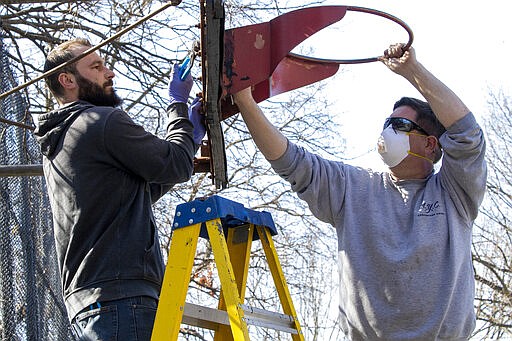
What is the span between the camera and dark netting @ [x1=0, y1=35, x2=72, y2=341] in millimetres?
5109

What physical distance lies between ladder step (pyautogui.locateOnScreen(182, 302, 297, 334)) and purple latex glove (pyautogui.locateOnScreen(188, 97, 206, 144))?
829 millimetres

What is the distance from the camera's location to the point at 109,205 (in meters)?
3.52

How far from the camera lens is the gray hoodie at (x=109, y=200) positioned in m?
3.45

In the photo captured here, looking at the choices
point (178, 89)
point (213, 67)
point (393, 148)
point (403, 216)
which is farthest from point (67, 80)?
point (403, 216)

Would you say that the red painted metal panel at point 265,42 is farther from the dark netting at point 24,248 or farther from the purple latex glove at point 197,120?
the dark netting at point 24,248

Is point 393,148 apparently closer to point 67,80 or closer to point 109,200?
point 109,200

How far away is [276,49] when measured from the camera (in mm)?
3740

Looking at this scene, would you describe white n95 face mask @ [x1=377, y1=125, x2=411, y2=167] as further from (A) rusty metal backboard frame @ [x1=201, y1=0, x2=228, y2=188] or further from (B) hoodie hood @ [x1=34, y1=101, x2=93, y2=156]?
(B) hoodie hood @ [x1=34, y1=101, x2=93, y2=156]

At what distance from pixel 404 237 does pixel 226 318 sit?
0.82 meters

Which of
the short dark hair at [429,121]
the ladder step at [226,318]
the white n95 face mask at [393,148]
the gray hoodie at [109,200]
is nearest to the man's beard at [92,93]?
the gray hoodie at [109,200]

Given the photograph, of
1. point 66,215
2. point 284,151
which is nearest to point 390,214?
point 284,151

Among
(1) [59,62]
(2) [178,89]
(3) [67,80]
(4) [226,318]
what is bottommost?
(4) [226,318]

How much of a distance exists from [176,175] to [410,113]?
3.82ft

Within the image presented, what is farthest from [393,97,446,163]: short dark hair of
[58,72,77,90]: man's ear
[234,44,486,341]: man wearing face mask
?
[58,72,77,90]: man's ear
